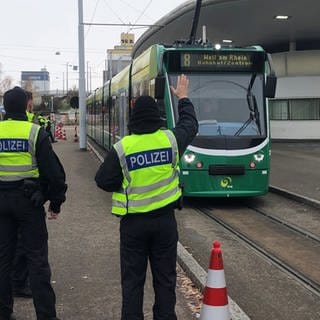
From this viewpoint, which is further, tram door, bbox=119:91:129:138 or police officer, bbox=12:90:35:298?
tram door, bbox=119:91:129:138

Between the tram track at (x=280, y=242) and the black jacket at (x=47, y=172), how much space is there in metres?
2.92

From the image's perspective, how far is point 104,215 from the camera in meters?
10.5

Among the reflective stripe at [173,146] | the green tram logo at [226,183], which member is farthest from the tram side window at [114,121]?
the reflective stripe at [173,146]

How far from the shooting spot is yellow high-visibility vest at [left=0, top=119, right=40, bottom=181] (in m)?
4.79

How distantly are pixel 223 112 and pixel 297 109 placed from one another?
2051 cm

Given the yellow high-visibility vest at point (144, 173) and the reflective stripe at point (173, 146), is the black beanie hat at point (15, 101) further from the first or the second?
the reflective stripe at point (173, 146)

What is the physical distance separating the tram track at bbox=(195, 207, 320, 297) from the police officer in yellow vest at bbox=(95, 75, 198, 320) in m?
2.33

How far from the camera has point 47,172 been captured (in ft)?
15.9

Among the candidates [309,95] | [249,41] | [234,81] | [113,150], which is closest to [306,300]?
[113,150]

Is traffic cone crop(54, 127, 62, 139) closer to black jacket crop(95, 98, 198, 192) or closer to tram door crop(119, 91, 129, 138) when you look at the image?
tram door crop(119, 91, 129, 138)

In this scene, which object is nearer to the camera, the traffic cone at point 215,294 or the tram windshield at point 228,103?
the traffic cone at point 215,294

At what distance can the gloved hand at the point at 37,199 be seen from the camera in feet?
15.5

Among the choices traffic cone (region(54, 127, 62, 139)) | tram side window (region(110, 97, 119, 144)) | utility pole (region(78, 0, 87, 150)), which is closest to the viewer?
tram side window (region(110, 97, 119, 144))

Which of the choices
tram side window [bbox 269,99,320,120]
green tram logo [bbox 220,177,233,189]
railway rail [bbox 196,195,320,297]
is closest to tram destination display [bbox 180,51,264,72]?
green tram logo [bbox 220,177,233,189]
